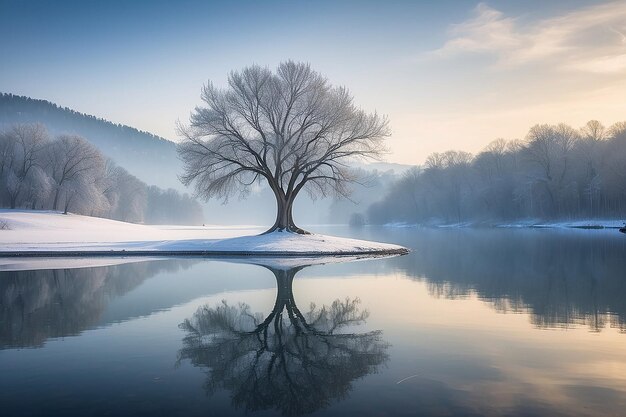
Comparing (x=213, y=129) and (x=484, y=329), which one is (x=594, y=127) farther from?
(x=484, y=329)

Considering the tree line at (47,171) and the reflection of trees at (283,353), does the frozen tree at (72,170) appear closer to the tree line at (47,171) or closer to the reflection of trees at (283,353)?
the tree line at (47,171)

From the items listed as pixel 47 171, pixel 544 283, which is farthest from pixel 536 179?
pixel 47 171

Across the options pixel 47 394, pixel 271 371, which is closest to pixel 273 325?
pixel 271 371

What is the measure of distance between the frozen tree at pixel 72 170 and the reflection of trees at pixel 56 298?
5329 centimetres

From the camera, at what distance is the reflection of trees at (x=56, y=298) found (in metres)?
11.6

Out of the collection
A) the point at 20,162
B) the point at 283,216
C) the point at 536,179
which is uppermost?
the point at 20,162

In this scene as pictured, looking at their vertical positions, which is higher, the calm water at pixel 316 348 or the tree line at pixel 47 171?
the tree line at pixel 47 171

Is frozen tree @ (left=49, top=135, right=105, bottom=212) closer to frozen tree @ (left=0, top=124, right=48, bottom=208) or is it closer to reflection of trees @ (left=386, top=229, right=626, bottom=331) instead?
frozen tree @ (left=0, top=124, right=48, bottom=208)

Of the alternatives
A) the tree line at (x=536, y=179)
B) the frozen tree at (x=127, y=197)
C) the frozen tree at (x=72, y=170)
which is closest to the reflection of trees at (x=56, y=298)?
the frozen tree at (x=72, y=170)

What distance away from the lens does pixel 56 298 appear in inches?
638

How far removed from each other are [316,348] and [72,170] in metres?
75.3

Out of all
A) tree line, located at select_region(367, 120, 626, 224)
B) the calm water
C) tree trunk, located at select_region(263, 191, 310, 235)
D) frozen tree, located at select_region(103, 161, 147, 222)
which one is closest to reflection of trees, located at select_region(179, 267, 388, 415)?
the calm water

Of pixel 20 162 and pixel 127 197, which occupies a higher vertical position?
pixel 20 162

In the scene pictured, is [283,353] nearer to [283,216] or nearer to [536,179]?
[283,216]
